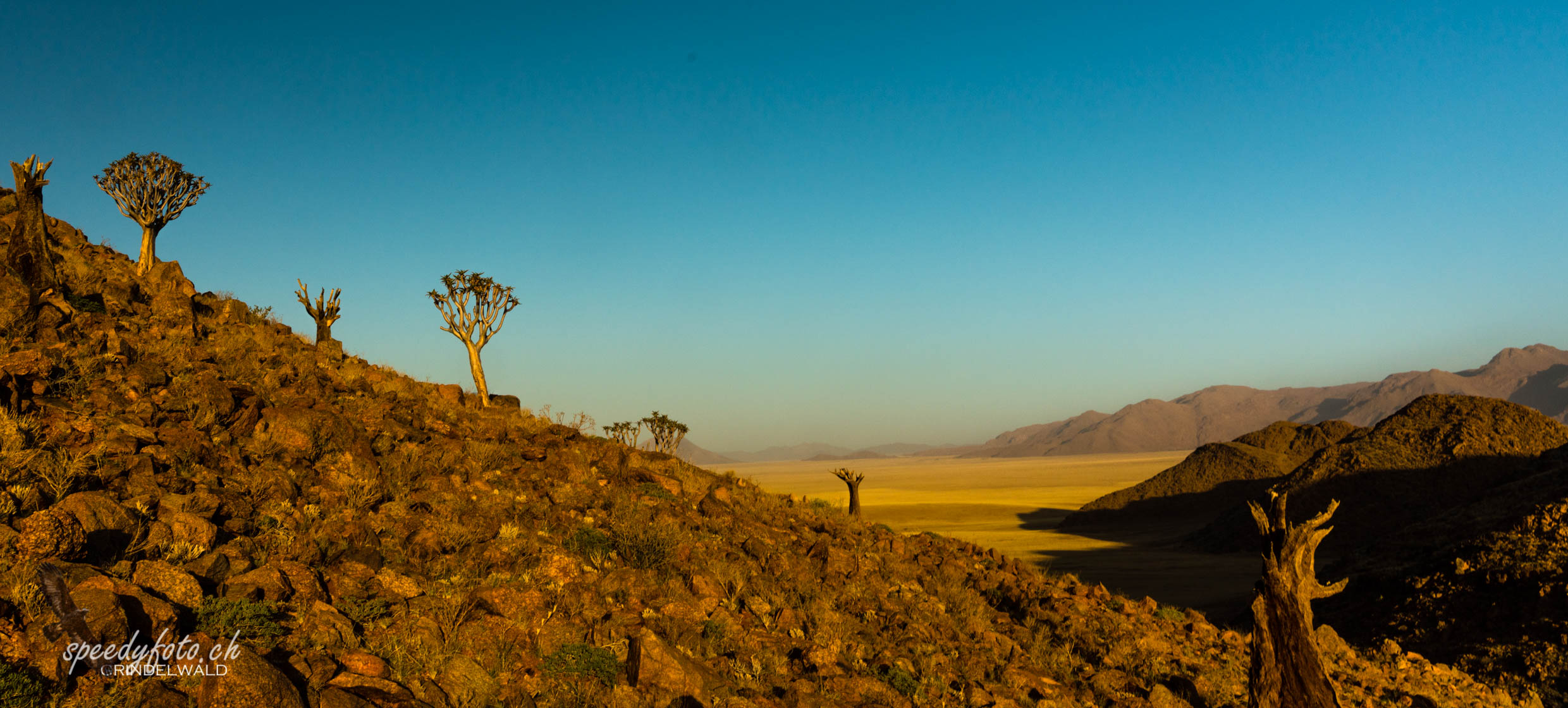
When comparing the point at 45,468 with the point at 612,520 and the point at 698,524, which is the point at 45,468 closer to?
the point at 612,520

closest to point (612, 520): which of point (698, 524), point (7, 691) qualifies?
point (698, 524)

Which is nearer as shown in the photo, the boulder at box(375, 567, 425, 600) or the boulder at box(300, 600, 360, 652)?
the boulder at box(300, 600, 360, 652)

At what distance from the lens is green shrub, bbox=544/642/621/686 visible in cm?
763

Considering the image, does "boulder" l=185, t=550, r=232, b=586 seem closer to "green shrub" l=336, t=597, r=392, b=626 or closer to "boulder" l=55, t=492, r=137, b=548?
"boulder" l=55, t=492, r=137, b=548

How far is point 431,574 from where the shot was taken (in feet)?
29.6

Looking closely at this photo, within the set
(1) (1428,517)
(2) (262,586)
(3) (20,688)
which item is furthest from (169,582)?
(1) (1428,517)

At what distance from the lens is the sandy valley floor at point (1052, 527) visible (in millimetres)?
26266

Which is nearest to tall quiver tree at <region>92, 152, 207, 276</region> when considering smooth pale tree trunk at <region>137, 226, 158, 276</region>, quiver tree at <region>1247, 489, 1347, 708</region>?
smooth pale tree trunk at <region>137, 226, 158, 276</region>

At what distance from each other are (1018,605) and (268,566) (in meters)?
11.9

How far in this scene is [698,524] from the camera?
13680 mm

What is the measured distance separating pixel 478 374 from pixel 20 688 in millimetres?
16204

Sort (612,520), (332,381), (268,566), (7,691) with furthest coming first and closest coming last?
1. (332,381)
2. (612,520)
3. (268,566)
4. (7,691)

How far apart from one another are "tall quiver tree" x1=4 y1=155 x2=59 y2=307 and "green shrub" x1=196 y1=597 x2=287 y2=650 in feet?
28.1

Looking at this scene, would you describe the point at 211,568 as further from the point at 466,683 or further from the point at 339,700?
the point at 466,683
